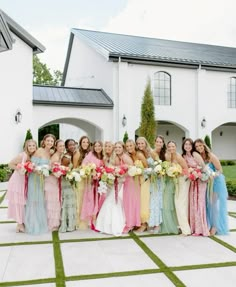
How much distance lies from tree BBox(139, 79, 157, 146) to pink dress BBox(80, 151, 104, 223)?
10234 millimetres

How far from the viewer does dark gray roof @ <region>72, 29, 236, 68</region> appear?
17.2 meters

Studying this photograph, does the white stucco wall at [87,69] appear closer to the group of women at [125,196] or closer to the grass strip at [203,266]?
the group of women at [125,196]

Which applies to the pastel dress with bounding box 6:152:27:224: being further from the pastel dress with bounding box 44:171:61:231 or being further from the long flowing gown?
the long flowing gown

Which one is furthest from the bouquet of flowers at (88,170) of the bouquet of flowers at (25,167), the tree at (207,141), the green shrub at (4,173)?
the tree at (207,141)

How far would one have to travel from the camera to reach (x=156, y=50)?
1928 cm

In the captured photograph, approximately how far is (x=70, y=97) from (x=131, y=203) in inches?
446

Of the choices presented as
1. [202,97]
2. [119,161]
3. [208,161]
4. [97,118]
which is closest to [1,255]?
[119,161]

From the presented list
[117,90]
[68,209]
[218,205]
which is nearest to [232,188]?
[218,205]

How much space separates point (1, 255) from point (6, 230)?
1.46 metres

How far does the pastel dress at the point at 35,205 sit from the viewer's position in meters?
6.05

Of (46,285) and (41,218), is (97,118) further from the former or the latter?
(46,285)

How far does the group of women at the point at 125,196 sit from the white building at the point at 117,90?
816cm

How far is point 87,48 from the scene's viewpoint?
2034 centimetres

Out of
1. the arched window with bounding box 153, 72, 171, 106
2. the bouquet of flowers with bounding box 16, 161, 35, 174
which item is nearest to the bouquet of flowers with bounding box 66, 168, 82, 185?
the bouquet of flowers with bounding box 16, 161, 35, 174
